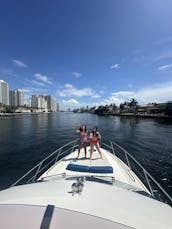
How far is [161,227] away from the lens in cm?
202

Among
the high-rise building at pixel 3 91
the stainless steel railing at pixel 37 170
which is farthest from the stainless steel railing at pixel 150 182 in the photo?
the high-rise building at pixel 3 91

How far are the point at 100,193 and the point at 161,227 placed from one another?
112cm

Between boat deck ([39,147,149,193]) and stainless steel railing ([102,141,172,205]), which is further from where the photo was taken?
boat deck ([39,147,149,193])

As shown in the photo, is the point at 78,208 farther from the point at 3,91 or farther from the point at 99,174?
the point at 3,91

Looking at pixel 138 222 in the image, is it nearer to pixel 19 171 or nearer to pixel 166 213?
pixel 166 213

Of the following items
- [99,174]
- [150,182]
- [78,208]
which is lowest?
[150,182]

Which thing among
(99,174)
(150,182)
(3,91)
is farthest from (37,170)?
(3,91)

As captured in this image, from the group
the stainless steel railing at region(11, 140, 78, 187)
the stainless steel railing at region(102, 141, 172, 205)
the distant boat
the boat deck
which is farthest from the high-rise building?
the distant boat

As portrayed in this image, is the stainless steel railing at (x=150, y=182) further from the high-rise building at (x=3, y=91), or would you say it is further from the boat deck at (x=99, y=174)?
the high-rise building at (x=3, y=91)

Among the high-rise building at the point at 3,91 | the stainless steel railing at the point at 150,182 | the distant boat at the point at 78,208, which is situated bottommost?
the stainless steel railing at the point at 150,182

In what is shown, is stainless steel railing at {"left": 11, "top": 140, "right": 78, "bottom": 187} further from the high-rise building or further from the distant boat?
the high-rise building

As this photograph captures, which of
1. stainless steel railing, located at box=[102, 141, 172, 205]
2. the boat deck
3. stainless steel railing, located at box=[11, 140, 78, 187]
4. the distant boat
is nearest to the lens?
the distant boat

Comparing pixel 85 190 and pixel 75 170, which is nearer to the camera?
pixel 85 190

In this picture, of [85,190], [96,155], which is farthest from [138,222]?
[96,155]
